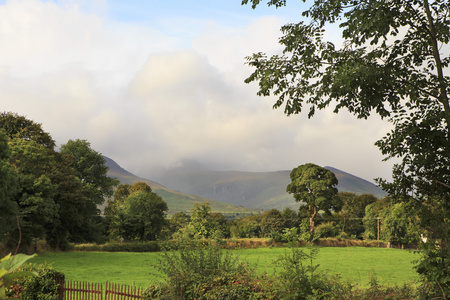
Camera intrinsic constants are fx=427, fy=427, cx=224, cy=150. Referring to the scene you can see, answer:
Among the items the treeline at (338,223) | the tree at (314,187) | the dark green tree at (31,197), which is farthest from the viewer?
the tree at (314,187)

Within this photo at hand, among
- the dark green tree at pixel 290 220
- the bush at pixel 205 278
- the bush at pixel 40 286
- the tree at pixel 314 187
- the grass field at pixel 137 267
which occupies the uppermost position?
the tree at pixel 314 187

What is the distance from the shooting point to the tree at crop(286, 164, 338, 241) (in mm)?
62625

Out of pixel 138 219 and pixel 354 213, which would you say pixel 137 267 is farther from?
pixel 354 213

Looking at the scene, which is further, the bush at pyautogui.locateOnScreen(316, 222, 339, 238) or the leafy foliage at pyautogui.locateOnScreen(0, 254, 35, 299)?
the bush at pyautogui.locateOnScreen(316, 222, 339, 238)

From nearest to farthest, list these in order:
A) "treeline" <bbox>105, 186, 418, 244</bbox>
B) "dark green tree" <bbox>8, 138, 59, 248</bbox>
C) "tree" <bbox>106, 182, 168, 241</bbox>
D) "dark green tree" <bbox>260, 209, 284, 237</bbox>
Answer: "dark green tree" <bbox>8, 138, 59, 248</bbox>, "treeline" <bbox>105, 186, 418, 244</bbox>, "tree" <bbox>106, 182, 168, 241</bbox>, "dark green tree" <bbox>260, 209, 284, 237</bbox>

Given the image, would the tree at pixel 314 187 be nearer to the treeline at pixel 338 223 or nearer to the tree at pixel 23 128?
the treeline at pixel 338 223

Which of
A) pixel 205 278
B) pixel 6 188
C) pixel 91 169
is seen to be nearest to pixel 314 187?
pixel 91 169

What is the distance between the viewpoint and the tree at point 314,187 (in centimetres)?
6262

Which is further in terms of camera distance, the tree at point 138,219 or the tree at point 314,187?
the tree at point 314,187

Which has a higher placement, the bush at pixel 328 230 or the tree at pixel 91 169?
the tree at pixel 91 169

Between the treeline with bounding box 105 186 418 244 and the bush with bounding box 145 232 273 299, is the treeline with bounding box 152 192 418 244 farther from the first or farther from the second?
the bush with bounding box 145 232 273 299

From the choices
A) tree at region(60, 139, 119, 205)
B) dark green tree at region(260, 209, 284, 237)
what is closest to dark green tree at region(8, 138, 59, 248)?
tree at region(60, 139, 119, 205)

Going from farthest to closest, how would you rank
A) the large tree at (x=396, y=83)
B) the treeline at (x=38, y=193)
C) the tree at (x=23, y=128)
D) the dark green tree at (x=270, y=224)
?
the dark green tree at (x=270, y=224)
the tree at (x=23, y=128)
the treeline at (x=38, y=193)
the large tree at (x=396, y=83)

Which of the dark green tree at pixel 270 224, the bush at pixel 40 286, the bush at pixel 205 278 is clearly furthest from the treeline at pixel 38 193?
the dark green tree at pixel 270 224
